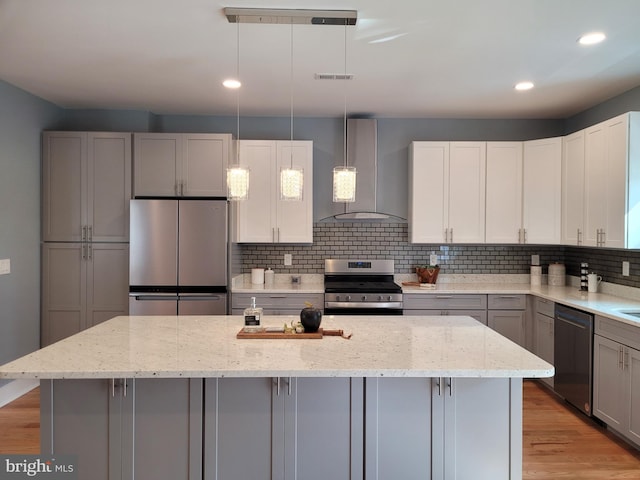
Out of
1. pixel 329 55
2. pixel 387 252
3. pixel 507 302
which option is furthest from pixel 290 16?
pixel 507 302

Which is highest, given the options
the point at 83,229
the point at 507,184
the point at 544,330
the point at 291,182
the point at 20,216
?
the point at 507,184

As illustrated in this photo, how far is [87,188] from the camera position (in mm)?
4234

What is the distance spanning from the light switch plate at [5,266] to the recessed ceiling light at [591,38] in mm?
4599

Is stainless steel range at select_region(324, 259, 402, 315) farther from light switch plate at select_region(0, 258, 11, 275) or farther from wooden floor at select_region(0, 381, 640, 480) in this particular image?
light switch plate at select_region(0, 258, 11, 275)

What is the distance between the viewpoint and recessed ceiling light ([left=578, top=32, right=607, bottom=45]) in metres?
2.74

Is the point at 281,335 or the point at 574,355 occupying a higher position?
the point at 281,335

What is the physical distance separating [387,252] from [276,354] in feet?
9.75

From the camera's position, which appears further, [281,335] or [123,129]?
[123,129]

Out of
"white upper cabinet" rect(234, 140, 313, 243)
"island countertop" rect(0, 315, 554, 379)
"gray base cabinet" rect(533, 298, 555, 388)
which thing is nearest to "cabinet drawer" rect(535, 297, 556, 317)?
"gray base cabinet" rect(533, 298, 555, 388)

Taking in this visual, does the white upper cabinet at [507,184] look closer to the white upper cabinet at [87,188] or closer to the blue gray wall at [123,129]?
the blue gray wall at [123,129]

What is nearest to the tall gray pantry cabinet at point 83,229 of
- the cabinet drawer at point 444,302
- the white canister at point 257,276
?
the white canister at point 257,276

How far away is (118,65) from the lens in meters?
3.31

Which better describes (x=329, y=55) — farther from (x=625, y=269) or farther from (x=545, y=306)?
(x=625, y=269)

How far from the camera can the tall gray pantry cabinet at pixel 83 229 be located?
13.8ft
